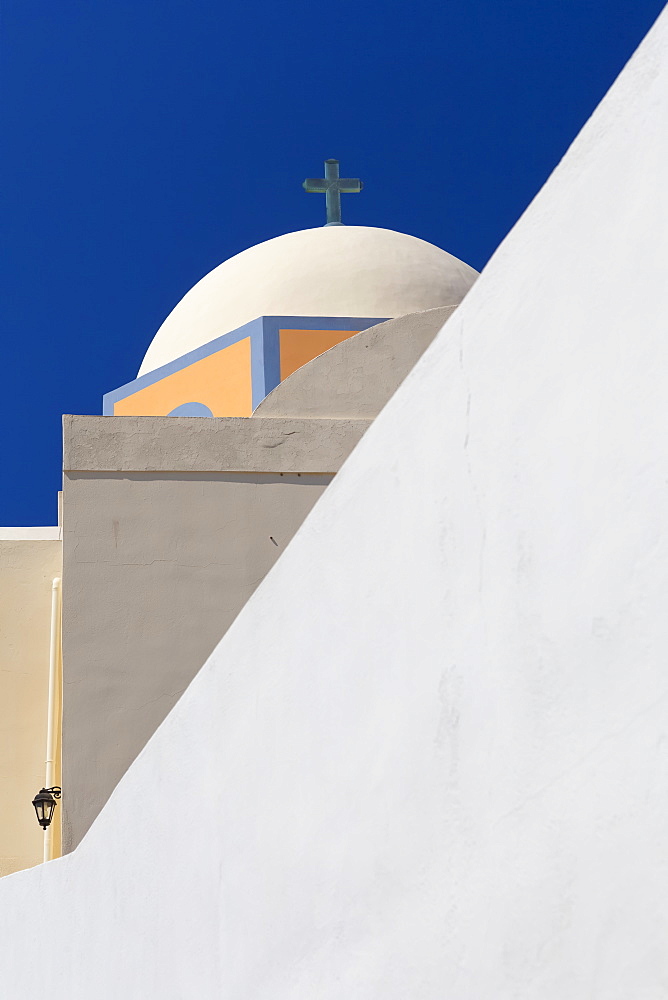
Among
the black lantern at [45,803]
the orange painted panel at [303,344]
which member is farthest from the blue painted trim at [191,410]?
the black lantern at [45,803]

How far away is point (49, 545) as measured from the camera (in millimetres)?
7664

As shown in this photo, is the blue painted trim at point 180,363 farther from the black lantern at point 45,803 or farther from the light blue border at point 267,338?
the black lantern at point 45,803

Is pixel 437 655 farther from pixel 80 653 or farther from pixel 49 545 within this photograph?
pixel 49 545

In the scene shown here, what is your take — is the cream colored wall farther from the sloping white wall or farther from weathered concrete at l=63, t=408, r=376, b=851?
the sloping white wall

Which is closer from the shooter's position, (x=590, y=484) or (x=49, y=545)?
(x=590, y=484)

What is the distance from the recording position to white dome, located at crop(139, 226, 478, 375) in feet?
32.0

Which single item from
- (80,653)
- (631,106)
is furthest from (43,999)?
(631,106)

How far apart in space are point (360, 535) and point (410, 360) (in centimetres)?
460

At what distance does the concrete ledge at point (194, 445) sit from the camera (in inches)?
221

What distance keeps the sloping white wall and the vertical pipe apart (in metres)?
4.70

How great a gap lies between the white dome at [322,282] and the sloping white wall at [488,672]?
7.29 meters

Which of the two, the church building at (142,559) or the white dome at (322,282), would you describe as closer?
the church building at (142,559)

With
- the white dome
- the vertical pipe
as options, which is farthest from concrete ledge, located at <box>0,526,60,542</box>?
the white dome

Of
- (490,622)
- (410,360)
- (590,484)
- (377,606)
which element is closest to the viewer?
(590,484)
